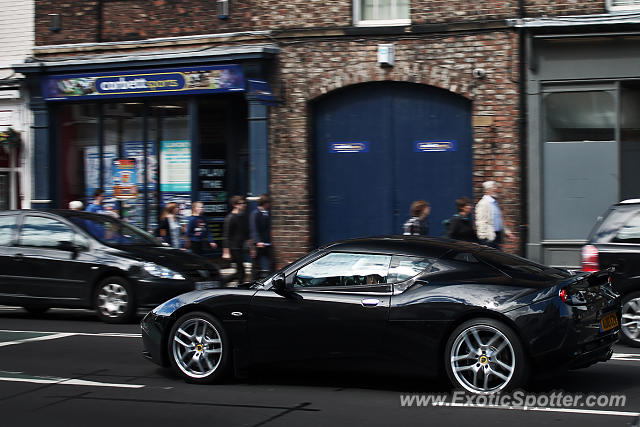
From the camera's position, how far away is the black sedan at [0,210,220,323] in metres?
12.5

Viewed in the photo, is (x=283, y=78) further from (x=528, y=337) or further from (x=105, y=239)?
(x=528, y=337)

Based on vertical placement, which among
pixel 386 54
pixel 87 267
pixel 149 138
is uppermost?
pixel 386 54

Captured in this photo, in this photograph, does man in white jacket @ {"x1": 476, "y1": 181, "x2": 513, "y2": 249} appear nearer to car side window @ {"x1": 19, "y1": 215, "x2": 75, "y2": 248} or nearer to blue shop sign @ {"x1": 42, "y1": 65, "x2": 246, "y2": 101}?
blue shop sign @ {"x1": 42, "y1": 65, "x2": 246, "y2": 101}

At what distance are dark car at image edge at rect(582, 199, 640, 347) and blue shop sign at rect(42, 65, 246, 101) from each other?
939cm

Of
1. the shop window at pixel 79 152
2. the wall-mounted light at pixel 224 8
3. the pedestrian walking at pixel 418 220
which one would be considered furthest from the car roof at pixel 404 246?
the shop window at pixel 79 152

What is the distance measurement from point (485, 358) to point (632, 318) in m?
3.69

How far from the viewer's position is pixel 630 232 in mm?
10047

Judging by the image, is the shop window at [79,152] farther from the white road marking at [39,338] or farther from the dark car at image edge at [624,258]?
the dark car at image edge at [624,258]

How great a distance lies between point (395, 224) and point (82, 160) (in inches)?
292

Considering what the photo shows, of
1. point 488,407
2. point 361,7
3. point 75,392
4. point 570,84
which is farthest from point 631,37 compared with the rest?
point 75,392

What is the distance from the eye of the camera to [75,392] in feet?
25.3

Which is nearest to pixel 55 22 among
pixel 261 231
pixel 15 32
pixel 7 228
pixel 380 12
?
pixel 15 32

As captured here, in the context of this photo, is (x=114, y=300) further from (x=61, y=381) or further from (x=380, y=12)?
(x=380, y=12)

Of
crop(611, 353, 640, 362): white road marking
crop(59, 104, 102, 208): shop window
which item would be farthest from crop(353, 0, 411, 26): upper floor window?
crop(611, 353, 640, 362): white road marking
